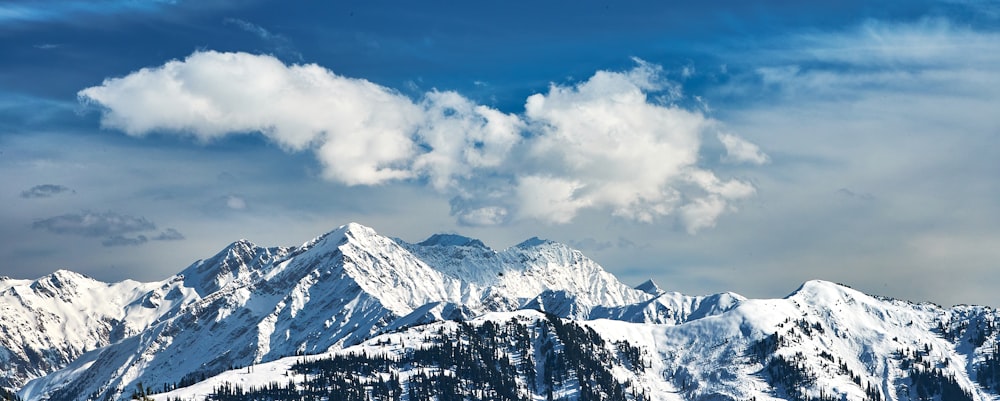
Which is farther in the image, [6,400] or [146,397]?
[6,400]

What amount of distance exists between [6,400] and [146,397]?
1412 inches

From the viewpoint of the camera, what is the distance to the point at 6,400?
107312 mm

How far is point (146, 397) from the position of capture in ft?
263
